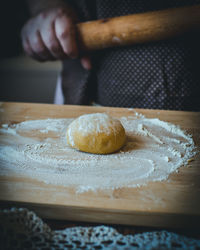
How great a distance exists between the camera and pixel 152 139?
3.37ft

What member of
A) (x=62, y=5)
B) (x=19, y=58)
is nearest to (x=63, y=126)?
(x=62, y=5)

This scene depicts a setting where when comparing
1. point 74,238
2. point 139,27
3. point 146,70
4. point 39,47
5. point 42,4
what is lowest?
point 74,238

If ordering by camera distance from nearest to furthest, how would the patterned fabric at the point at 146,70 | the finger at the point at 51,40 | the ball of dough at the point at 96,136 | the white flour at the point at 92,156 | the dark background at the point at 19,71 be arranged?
1. the white flour at the point at 92,156
2. the ball of dough at the point at 96,136
3. the patterned fabric at the point at 146,70
4. the finger at the point at 51,40
5. the dark background at the point at 19,71

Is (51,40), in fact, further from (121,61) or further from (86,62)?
A: (121,61)

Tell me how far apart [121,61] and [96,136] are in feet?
1.99

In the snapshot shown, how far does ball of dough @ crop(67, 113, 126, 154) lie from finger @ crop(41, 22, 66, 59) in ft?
2.11

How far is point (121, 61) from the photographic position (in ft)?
4.46

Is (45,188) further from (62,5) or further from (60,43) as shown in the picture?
(62,5)

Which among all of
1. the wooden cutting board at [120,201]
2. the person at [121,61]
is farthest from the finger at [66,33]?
the wooden cutting board at [120,201]

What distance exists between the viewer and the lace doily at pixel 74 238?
59cm

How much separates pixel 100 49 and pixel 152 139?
2.07ft

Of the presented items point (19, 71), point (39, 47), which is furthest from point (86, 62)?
point (19, 71)

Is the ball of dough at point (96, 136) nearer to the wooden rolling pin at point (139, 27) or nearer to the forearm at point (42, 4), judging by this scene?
the wooden rolling pin at point (139, 27)

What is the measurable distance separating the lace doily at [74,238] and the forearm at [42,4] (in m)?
1.27
